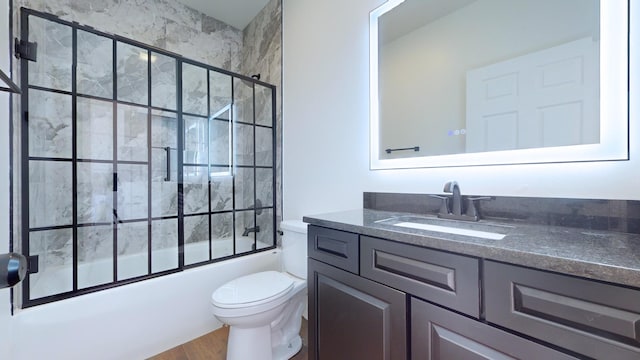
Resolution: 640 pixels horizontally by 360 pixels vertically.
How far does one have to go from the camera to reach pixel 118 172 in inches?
73.6

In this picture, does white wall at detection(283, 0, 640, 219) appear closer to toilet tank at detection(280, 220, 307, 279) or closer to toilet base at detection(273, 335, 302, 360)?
toilet tank at detection(280, 220, 307, 279)

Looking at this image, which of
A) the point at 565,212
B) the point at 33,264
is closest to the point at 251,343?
the point at 33,264

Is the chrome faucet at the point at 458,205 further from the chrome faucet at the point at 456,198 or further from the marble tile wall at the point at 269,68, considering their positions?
the marble tile wall at the point at 269,68

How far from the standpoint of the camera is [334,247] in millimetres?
1045

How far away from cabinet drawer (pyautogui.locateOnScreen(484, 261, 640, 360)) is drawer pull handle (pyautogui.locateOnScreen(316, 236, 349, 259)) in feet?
1.61

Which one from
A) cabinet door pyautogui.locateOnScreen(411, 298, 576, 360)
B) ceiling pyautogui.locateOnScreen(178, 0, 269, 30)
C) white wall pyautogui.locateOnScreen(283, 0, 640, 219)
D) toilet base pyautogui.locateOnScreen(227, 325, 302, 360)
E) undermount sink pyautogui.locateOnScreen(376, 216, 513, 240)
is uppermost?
ceiling pyautogui.locateOnScreen(178, 0, 269, 30)

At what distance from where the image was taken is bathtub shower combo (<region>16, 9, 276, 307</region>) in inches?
59.0

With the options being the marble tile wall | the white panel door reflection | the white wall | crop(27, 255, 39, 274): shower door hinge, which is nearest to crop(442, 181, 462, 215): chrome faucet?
the white wall

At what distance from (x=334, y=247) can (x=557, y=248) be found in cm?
68

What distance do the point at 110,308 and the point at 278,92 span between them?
6.49 ft

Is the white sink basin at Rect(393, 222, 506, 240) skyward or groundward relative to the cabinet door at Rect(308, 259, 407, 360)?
skyward

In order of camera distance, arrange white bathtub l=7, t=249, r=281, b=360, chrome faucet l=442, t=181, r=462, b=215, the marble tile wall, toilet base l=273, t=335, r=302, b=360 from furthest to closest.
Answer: the marble tile wall < toilet base l=273, t=335, r=302, b=360 < white bathtub l=7, t=249, r=281, b=360 < chrome faucet l=442, t=181, r=462, b=215

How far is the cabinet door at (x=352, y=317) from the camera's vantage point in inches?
32.2

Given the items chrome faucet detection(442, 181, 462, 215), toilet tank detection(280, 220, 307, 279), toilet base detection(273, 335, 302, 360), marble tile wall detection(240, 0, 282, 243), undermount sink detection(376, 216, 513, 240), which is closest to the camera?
undermount sink detection(376, 216, 513, 240)
